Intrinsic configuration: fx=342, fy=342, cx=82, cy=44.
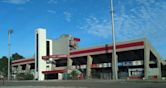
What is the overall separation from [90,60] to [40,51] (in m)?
23.2

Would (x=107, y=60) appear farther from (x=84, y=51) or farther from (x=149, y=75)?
(x=149, y=75)

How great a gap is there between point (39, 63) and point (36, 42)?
7411mm

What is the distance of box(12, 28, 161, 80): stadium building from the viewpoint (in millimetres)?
82062

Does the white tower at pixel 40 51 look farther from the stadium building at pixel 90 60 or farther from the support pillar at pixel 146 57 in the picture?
the support pillar at pixel 146 57

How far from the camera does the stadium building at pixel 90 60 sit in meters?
82.1

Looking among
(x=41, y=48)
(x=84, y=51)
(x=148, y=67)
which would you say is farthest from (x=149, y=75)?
(x=41, y=48)

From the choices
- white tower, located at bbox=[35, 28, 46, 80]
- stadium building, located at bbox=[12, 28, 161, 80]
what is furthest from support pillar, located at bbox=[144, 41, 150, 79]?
white tower, located at bbox=[35, 28, 46, 80]

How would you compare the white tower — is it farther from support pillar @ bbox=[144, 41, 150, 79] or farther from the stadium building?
support pillar @ bbox=[144, 41, 150, 79]

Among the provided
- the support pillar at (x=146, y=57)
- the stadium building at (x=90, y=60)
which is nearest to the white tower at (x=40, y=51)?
the stadium building at (x=90, y=60)

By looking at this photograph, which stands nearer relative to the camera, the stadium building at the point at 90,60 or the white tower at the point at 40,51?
the stadium building at the point at 90,60

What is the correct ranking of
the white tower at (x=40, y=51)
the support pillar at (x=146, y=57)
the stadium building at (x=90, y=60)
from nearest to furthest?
the support pillar at (x=146, y=57), the stadium building at (x=90, y=60), the white tower at (x=40, y=51)

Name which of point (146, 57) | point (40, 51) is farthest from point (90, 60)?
point (146, 57)

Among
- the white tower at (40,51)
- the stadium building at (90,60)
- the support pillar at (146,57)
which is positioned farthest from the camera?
the white tower at (40,51)

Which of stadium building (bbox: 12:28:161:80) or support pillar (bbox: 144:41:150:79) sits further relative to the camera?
stadium building (bbox: 12:28:161:80)
